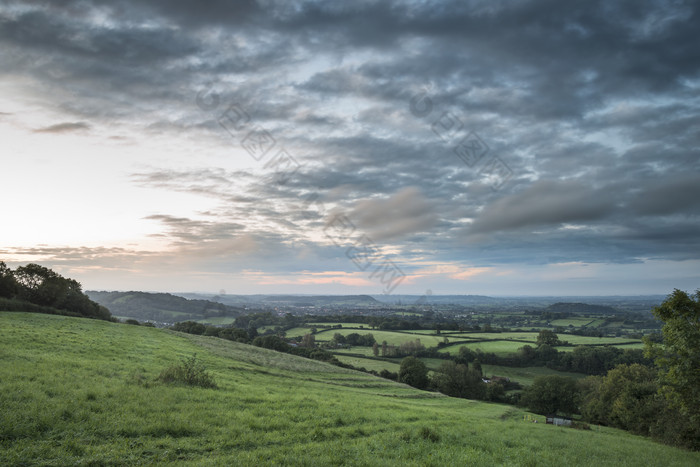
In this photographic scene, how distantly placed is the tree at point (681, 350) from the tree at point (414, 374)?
54.1 metres

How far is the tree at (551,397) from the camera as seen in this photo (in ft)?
227

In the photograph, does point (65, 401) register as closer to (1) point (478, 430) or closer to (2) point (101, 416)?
(2) point (101, 416)

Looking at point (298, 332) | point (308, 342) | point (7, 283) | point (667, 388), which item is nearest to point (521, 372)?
point (308, 342)

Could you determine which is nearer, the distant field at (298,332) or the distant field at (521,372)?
the distant field at (521,372)

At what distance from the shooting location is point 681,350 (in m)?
23.4

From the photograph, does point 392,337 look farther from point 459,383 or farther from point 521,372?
point 459,383

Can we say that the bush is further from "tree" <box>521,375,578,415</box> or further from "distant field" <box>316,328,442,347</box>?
"distant field" <box>316,328,442,347</box>

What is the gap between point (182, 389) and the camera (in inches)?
691

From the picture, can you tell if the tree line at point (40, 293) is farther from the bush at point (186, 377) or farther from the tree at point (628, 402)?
the tree at point (628, 402)

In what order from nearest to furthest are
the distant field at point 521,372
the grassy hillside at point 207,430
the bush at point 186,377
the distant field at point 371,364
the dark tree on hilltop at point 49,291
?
the grassy hillside at point 207,430
the bush at point 186,377
the dark tree on hilltop at point 49,291
the distant field at point 371,364
the distant field at point 521,372

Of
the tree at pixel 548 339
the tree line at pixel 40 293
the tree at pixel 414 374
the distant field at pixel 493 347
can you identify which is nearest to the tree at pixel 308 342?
the distant field at pixel 493 347

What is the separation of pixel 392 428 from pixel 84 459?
39.6ft

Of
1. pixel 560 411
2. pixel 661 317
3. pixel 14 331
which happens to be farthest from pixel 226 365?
pixel 560 411

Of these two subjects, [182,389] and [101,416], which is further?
[182,389]
